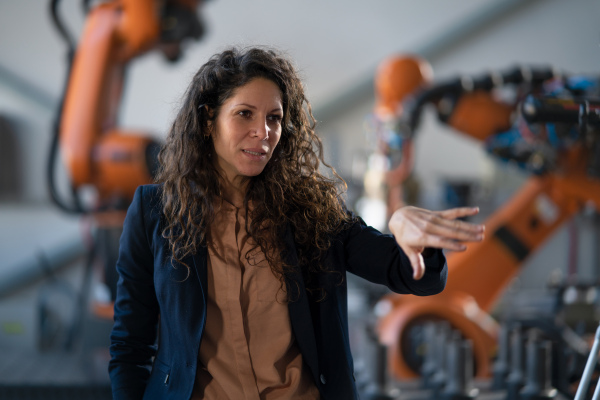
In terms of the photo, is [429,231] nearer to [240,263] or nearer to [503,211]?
[240,263]

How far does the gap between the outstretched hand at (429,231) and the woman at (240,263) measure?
2cm

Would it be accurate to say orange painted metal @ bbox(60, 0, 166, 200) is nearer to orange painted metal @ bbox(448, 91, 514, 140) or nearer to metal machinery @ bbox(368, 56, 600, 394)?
metal machinery @ bbox(368, 56, 600, 394)

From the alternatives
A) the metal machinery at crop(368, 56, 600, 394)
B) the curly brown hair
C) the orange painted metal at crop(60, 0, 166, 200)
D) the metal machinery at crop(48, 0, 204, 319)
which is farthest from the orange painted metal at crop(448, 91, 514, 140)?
the curly brown hair

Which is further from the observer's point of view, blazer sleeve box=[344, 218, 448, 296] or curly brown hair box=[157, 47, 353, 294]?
curly brown hair box=[157, 47, 353, 294]

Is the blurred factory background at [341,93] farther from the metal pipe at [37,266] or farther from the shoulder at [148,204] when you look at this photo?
the shoulder at [148,204]

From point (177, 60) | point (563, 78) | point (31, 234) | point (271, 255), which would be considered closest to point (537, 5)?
point (563, 78)

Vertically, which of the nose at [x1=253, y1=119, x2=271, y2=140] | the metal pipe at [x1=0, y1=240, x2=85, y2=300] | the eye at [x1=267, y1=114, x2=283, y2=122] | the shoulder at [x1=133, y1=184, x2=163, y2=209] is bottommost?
Result: the metal pipe at [x1=0, y1=240, x2=85, y2=300]

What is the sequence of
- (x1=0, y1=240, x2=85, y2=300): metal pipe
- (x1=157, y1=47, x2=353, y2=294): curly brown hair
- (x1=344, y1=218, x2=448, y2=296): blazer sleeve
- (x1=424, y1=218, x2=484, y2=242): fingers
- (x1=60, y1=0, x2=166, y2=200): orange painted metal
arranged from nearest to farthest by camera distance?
(x1=424, y1=218, x2=484, y2=242): fingers < (x1=344, y1=218, x2=448, y2=296): blazer sleeve < (x1=157, y1=47, x2=353, y2=294): curly brown hair < (x1=60, y1=0, x2=166, y2=200): orange painted metal < (x1=0, y1=240, x2=85, y2=300): metal pipe

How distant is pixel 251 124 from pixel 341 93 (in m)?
5.25

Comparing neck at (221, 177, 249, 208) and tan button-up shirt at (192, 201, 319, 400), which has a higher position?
neck at (221, 177, 249, 208)

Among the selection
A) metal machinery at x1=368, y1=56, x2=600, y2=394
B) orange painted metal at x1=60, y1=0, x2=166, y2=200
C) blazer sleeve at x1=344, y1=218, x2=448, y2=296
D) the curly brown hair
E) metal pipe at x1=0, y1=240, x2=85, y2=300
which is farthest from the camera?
metal pipe at x1=0, y1=240, x2=85, y2=300

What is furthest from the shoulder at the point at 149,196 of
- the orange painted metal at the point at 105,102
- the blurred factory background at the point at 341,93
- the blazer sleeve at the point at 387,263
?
the blurred factory background at the point at 341,93

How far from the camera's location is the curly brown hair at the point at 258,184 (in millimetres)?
1260

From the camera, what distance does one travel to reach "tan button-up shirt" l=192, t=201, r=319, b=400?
119 centimetres
